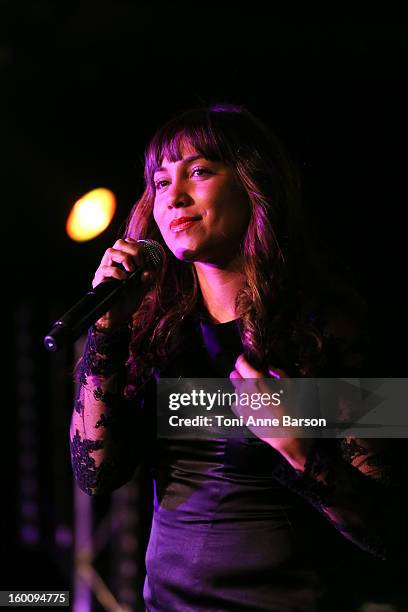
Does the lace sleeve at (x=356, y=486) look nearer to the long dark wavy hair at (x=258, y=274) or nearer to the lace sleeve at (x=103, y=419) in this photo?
the long dark wavy hair at (x=258, y=274)

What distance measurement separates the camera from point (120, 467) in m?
1.27

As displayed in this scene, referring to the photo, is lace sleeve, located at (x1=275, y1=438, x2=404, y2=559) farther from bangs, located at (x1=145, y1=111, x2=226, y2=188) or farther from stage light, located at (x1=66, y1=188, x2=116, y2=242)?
stage light, located at (x1=66, y1=188, x2=116, y2=242)

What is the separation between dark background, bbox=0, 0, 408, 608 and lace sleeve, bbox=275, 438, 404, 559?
0.51ft

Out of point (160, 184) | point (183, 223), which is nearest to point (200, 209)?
point (183, 223)

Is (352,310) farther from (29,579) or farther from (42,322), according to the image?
(29,579)

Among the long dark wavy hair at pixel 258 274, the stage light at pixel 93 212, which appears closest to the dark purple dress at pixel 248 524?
the long dark wavy hair at pixel 258 274

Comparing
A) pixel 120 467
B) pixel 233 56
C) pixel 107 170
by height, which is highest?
pixel 233 56

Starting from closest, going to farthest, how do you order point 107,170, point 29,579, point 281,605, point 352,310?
point 281,605 < point 352,310 < point 107,170 < point 29,579

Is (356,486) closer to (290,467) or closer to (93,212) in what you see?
(290,467)

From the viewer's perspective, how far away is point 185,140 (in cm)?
133

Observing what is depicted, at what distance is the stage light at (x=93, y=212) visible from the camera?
1646 mm

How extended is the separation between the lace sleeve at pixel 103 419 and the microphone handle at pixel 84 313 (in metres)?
0.17

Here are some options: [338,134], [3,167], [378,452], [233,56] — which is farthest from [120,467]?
[3,167]

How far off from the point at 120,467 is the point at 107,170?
4.23 ft
